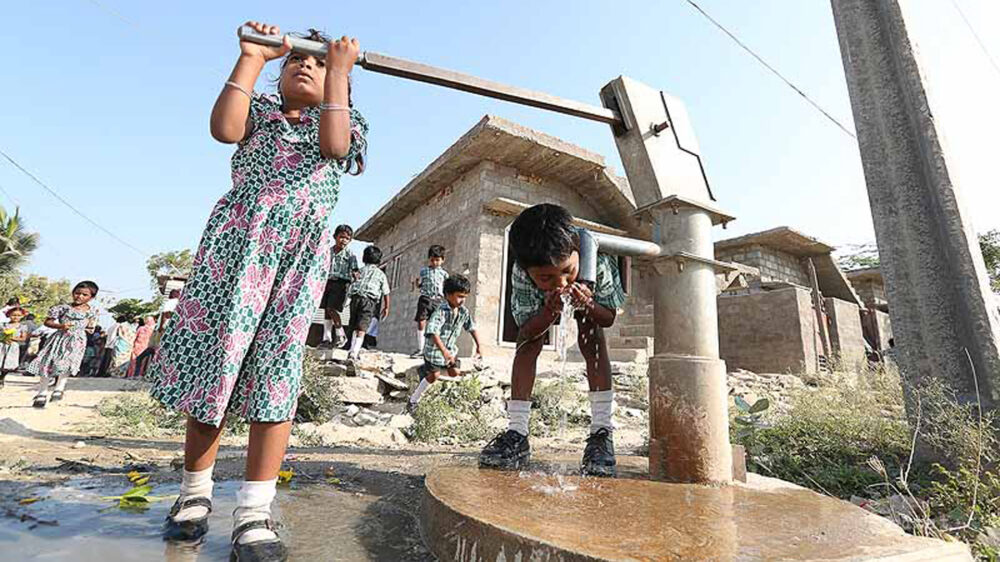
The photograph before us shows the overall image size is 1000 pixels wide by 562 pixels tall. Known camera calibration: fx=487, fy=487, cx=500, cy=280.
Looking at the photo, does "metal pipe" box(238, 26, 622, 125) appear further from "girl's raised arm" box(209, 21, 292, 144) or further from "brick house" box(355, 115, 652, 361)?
"brick house" box(355, 115, 652, 361)

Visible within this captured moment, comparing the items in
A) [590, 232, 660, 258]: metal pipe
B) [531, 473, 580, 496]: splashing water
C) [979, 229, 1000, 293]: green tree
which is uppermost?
[979, 229, 1000, 293]: green tree

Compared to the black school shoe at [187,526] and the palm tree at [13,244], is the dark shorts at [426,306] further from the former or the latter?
the palm tree at [13,244]

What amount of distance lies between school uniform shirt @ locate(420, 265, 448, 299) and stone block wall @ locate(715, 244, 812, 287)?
8.14 metres

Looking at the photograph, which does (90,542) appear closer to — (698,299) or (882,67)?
(698,299)

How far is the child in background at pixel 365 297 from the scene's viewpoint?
592cm

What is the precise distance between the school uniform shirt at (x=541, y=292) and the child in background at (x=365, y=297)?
3848 millimetres

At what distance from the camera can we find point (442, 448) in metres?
3.88

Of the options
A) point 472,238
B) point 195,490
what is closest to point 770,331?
point 472,238

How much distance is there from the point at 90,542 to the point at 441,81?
1943 mm

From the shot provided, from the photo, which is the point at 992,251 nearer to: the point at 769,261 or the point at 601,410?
the point at 769,261

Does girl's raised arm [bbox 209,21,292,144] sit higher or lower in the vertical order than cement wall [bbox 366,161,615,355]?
lower

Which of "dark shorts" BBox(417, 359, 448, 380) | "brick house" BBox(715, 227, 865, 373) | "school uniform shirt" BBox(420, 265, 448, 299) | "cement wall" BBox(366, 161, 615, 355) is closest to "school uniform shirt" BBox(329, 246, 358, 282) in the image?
"school uniform shirt" BBox(420, 265, 448, 299)

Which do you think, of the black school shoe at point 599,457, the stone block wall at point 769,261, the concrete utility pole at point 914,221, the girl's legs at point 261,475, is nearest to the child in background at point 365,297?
the black school shoe at point 599,457

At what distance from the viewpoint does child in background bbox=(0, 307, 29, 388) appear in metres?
7.81
